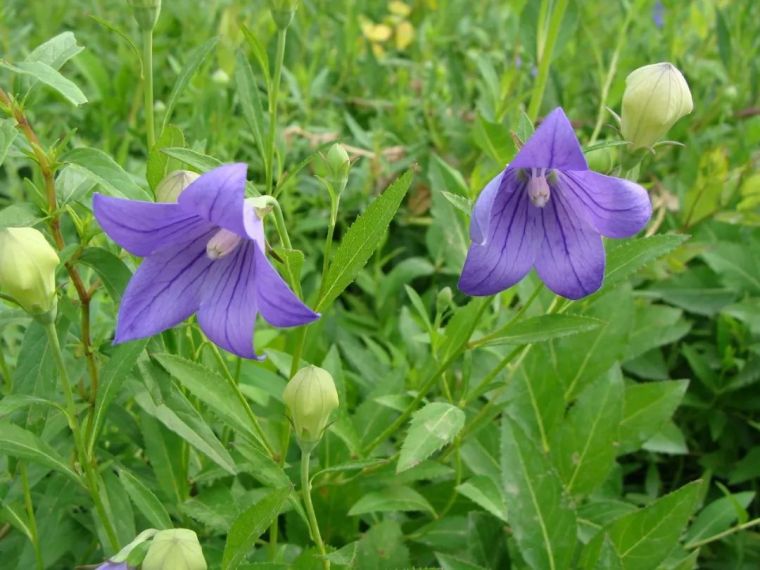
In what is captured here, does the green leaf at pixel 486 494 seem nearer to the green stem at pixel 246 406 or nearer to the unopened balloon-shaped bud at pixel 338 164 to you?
the green stem at pixel 246 406

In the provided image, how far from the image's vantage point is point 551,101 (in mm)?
3182

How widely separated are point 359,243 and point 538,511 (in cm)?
68

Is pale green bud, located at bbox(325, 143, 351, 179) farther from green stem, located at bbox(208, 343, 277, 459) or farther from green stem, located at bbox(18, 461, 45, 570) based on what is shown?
green stem, located at bbox(18, 461, 45, 570)

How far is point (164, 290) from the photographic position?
1.23 meters

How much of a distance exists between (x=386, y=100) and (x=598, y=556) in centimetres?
234

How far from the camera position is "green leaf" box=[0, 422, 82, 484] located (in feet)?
4.14

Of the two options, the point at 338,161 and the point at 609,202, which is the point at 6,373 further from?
the point at 609,202

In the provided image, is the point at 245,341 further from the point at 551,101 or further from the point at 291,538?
the point at 551,101

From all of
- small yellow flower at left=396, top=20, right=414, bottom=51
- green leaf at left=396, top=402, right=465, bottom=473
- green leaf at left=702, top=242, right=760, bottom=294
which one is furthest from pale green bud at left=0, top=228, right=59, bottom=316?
small yellow flower at left=396, top=20, right=414, bottom=51

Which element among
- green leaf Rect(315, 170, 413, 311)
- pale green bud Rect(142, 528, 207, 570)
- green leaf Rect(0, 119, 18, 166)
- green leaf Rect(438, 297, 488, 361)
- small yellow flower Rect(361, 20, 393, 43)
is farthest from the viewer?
small yellow flower Rect(361, 20, 393, 43)

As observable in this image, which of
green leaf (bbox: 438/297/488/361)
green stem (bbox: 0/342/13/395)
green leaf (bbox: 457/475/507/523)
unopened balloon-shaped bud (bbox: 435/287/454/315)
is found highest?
unopened balloon-shaped bud (bbox: 435/287/454/315)

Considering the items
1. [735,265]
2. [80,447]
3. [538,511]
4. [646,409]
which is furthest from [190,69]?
[735,265]

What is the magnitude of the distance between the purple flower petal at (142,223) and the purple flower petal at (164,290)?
29 millimetres

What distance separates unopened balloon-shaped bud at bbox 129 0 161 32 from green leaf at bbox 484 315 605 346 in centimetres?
80
